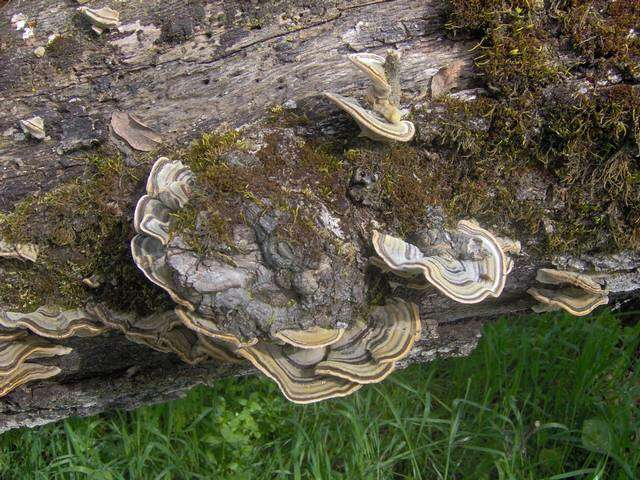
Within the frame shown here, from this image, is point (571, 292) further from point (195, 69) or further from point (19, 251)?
point (19, 251)

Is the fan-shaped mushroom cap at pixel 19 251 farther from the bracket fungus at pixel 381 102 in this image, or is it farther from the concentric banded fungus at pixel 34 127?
the bracket fungus at pixel 381 102

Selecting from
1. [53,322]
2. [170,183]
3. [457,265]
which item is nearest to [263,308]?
[170,183]

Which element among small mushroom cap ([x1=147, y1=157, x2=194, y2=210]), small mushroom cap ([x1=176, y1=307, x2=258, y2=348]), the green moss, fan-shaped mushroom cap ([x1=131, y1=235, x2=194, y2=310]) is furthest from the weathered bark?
small mushroom cap ([x1=176, y1=307, x2=258, y2=348])

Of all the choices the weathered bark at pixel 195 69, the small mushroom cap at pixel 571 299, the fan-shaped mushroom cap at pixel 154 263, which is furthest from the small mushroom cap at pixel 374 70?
the small mushroom cap at pixel 571 299

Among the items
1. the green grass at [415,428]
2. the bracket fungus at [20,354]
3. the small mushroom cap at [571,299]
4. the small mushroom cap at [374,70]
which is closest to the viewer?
the small mushroom cap at [374,70]

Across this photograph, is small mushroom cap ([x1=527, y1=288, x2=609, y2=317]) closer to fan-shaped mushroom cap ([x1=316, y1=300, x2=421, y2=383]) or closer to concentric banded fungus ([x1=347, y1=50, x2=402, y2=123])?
fan-shaped mushroom cap ([x1=316, y1=300, x2=421, y2=383])

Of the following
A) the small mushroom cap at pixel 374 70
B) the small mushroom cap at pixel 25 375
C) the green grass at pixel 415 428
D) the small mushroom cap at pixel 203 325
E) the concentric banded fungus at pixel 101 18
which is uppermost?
the concentric banded fungus at pixel 101 18
